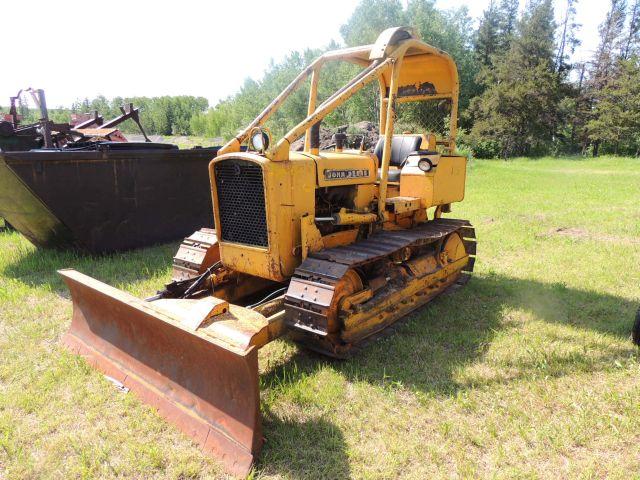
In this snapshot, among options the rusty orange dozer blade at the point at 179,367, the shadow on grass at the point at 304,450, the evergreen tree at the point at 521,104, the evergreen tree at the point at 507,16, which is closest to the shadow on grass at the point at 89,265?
the rusty orange dozer blade at the point at 179,367

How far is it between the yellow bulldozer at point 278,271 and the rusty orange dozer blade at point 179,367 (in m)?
0.01

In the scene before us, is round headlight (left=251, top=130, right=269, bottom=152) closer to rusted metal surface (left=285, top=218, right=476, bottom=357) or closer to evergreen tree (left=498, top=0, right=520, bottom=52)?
rusted metal surface (left=285, top=218, right=476, bottom=357)

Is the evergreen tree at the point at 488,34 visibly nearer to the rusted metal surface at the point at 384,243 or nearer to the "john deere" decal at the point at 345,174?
the rusted metal surface at the point at 384,243

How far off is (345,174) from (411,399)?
217cm

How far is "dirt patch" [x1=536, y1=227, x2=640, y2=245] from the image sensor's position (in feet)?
25.4

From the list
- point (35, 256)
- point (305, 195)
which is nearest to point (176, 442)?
point (305, 195)

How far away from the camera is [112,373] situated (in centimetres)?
367

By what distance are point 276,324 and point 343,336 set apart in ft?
1.93

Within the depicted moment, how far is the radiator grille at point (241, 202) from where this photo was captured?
3.90 m

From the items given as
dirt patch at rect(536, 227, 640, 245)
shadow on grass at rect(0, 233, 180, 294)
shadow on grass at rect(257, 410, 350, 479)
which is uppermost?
shadow on grass at rect(257, 410, 350, 479)

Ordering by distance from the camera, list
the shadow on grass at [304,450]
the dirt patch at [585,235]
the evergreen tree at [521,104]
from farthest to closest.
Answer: the evergreen tree at [521,104] → the dirt patch at [585,235] → the shadow on grass at [304,450]

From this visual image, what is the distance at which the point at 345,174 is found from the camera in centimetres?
449

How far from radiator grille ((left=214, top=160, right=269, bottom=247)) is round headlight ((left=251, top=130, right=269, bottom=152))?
0.15 m

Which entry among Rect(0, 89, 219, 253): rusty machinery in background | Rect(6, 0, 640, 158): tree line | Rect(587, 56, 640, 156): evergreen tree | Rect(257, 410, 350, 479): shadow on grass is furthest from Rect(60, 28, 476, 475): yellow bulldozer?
Rect(587, 56, 640, 156): evergreen tree
